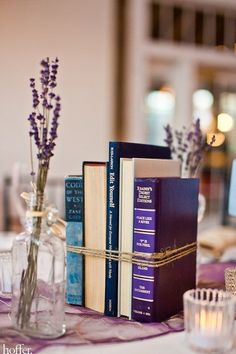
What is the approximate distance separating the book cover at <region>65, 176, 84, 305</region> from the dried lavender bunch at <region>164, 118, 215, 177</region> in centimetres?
35

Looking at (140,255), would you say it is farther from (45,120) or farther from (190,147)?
(190,147)

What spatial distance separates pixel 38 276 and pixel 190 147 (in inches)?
22.7

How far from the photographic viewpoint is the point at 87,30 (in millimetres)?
4055

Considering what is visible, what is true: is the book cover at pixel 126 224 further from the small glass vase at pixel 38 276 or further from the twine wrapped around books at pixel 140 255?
the small glass vase at pixel 38 276

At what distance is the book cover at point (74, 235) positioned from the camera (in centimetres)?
94

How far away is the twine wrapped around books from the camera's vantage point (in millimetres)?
863

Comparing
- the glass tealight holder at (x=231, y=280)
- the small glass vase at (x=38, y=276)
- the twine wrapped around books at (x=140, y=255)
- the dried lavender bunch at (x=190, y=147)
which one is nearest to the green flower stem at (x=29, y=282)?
the small glass vase at (x=38, y=276)

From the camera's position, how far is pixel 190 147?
4.01ft

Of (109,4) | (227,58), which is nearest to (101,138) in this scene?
(109,4)

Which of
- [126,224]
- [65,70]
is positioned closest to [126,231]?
[126,224]

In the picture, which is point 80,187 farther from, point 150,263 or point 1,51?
point 1,51

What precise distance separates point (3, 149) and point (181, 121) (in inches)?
67.3

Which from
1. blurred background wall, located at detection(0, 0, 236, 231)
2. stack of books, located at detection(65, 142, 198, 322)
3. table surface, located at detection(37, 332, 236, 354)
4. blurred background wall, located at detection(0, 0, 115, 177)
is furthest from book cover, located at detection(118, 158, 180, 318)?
blurred background wall, located at detection(0, 0, 115, 177)

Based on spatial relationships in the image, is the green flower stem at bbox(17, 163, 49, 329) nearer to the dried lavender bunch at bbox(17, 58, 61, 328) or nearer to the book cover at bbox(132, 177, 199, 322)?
the dried lavender bunch at bbox(17, 58, 61, 328)
